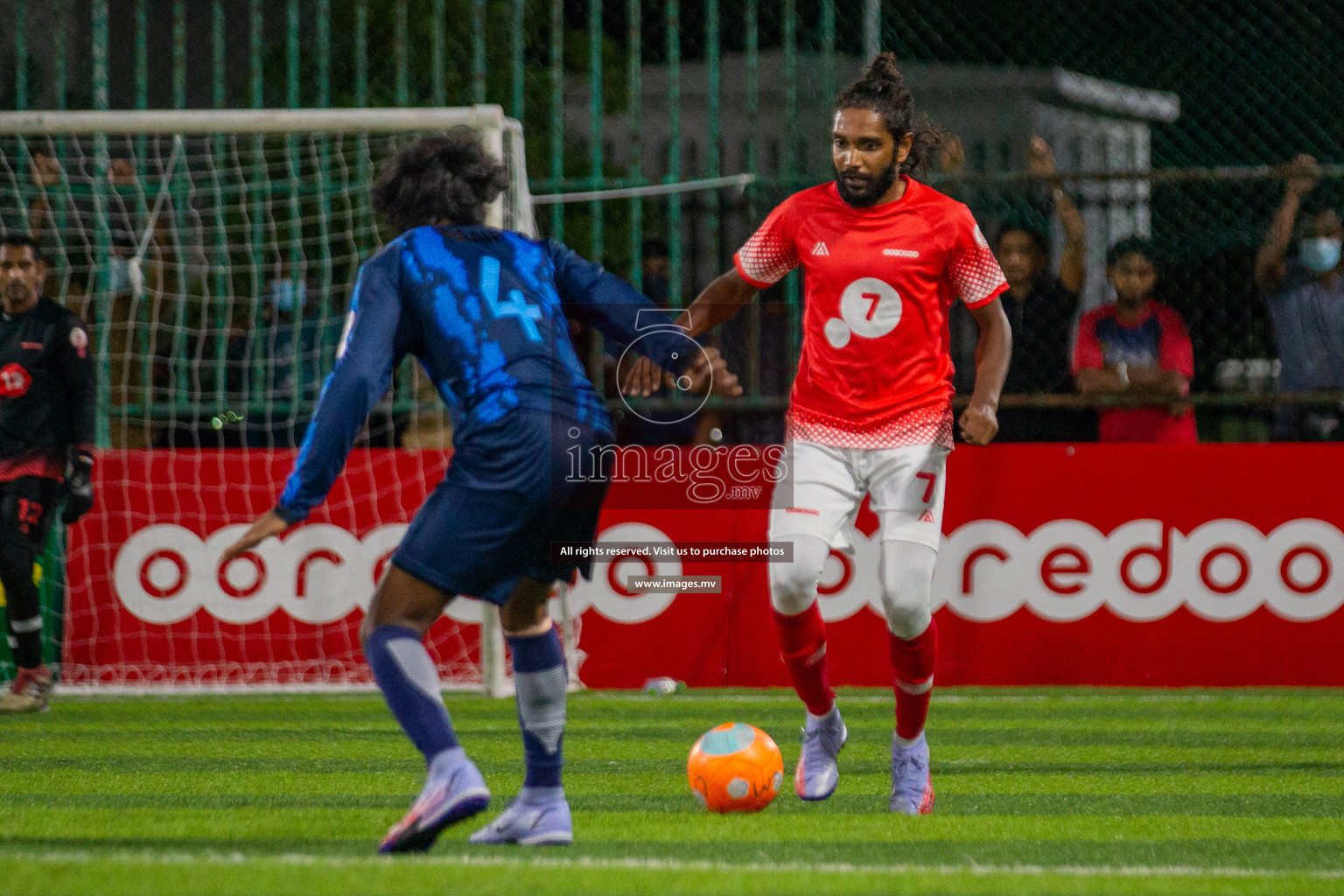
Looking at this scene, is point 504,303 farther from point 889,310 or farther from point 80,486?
point 80,486

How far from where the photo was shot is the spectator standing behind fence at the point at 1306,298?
30.4ft

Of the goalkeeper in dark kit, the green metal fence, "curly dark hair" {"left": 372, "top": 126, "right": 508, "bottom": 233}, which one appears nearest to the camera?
"curly dark hair" {"left": 372, "top": 126, "right": 508, "bottom": 233}

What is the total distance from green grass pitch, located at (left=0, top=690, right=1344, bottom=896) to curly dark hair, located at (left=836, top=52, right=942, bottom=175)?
1.99m

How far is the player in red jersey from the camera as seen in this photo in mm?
5219

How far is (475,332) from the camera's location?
14.2ft

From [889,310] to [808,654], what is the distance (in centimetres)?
104

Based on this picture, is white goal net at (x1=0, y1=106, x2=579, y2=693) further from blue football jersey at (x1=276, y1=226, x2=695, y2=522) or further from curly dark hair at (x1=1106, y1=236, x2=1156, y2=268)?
blue football jersey at (x1=276, y1=226, x2=695, y2=522)

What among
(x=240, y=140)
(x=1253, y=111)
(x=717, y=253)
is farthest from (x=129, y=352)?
(x=1253, y=111)

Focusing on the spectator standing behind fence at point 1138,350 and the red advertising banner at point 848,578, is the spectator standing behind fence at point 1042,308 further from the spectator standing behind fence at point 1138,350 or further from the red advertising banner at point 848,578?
the red advertising banner at point 848,578

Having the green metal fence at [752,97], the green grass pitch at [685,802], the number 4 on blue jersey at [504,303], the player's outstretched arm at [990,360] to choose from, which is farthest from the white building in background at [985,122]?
the number 4 on blue jersey at [504,303]

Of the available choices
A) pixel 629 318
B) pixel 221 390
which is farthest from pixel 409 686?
pixel 221 390

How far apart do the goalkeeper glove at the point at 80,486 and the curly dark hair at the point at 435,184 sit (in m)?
4.41

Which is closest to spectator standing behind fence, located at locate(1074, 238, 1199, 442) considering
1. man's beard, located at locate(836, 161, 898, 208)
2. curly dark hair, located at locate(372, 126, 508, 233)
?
man's beard, located at locate(836, 161, 898, 208)

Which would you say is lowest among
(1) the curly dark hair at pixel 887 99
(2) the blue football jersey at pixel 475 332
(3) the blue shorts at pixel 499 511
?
(3) the blue shorts at pixel 499 511
